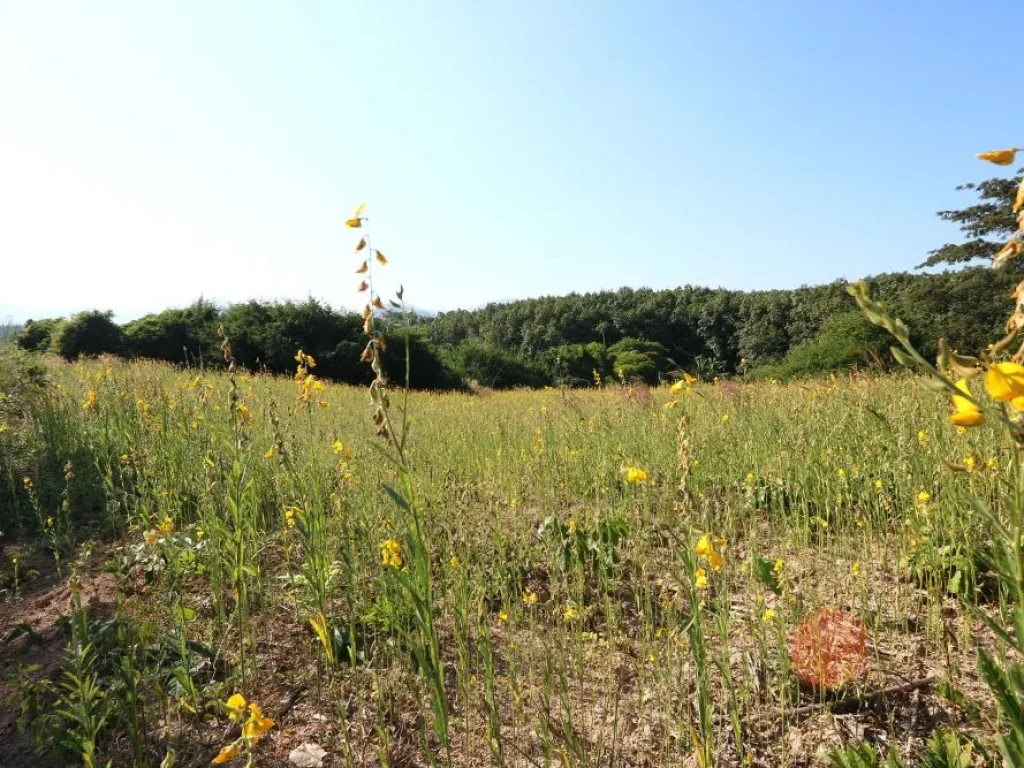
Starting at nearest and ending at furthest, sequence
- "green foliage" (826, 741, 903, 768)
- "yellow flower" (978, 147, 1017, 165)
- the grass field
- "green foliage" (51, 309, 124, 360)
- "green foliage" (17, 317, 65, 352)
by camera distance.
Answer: "yellow flower" (978, 147, 1017, 165) → "green foliage" (826, 741, 903, 768) → the grass field → "green foliage" (51, 309, 124, 360) → "green foliage" (17, 317, 65, 352)

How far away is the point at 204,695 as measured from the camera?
2180 mm

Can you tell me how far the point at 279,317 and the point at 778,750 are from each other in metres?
23.9

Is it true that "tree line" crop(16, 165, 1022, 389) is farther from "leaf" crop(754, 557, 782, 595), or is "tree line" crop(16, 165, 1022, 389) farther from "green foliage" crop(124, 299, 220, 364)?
"leaf" crop(754, 557, 782, 595)

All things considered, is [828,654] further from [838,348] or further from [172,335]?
[172,335]

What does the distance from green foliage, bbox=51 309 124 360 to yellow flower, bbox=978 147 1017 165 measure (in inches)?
1006

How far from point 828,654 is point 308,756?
1.76m

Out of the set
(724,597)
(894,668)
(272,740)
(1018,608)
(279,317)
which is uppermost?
(279,317)

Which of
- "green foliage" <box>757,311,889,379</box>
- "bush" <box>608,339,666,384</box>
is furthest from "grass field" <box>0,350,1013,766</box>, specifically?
"bush" <box>608,339,666,384</box>

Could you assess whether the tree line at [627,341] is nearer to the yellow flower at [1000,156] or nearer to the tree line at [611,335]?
the tree line at [611,335]

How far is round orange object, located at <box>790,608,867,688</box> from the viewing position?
6.47 feet

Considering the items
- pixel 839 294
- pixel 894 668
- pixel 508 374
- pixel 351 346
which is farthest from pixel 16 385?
pixel 839 294

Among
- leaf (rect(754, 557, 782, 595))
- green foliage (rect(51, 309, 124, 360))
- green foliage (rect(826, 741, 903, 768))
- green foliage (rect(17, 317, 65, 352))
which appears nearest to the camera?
green foliage (rect(826, 741, 903, 768))

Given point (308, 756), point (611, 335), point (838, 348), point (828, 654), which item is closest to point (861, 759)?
point (828, 654)

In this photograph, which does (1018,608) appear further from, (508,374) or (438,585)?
(508,374)
